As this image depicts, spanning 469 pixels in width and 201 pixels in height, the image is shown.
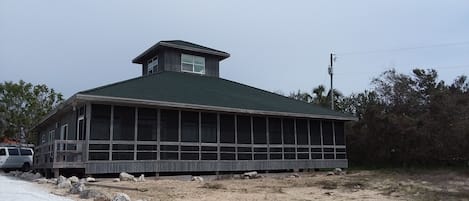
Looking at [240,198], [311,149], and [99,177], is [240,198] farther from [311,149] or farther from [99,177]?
[311,149]

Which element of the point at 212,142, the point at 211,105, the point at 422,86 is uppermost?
the point at 422,86

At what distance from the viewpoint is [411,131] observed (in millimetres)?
25500

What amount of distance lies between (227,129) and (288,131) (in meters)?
3.47

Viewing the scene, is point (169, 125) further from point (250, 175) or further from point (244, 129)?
point (250, 175)

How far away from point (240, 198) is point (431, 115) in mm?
16962

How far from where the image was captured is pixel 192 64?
26.6 m

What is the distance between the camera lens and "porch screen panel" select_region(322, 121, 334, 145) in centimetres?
2433

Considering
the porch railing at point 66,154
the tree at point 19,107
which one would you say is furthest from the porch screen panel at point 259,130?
the tree at point 19,107

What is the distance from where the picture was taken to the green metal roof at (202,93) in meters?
18.9

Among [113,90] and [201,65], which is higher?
[201,65]

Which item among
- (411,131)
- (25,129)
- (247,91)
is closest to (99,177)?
(247,91)

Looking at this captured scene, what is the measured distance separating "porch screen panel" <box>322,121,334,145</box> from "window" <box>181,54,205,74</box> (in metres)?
7.45

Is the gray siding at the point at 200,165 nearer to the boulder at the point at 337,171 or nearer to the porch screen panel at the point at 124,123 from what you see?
the boulder at the point at 337,171

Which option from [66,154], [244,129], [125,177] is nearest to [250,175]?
[244,129]
